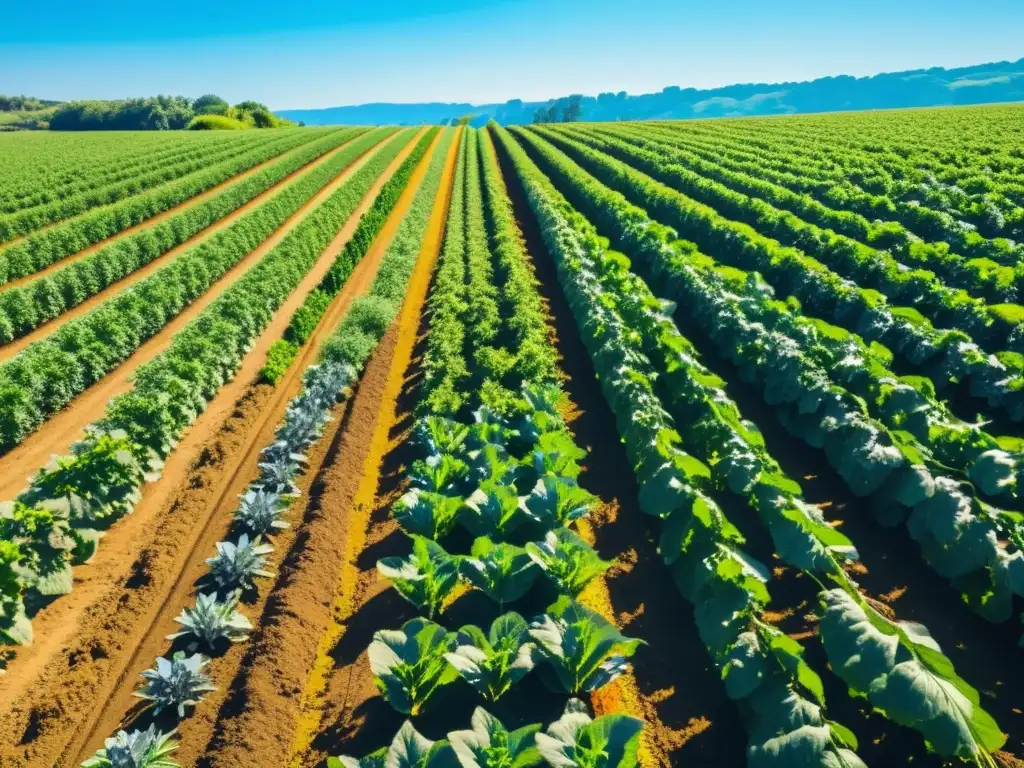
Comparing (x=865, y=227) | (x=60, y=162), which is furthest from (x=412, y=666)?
(x=60, y=162)

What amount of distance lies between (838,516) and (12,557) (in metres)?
11.0

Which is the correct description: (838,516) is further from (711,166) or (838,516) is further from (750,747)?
(711,166)

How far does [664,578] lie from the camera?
783 cm

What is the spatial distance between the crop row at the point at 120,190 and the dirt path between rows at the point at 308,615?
27.9 meters

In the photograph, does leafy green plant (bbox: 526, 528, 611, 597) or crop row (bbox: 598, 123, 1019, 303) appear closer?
leafy green plant (bbox: 526, 528, 611, 597)

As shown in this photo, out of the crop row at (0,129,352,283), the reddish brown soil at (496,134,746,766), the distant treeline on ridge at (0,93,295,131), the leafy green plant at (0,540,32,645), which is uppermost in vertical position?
the distant treeline on ridge at (0,93,295,131)

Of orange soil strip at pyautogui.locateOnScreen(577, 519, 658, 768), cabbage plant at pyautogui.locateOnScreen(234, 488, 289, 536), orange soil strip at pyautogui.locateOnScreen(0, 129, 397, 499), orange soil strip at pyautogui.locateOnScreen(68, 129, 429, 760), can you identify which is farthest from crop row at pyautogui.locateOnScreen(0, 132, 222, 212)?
orange soil strip at pyautogui.locateOnScreen(577, 519, 658, 768)

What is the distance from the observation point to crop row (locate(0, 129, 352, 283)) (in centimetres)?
2236

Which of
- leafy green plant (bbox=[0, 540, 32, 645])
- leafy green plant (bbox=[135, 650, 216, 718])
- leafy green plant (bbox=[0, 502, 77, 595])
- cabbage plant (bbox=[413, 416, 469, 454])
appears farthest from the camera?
cabbage plant (bbox=[413, 416, 469, 454])

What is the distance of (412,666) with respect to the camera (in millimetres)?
5594

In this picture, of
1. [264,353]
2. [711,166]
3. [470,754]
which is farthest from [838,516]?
[711,166]

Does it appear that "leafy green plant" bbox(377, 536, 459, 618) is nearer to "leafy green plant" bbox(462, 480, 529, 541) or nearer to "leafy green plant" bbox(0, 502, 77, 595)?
"leafy green plant" bbox(462, 480, 529, 541)

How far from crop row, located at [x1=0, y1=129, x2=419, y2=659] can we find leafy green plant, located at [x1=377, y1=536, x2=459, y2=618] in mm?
4294

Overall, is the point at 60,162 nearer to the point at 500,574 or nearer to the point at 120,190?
the point at 120,190
